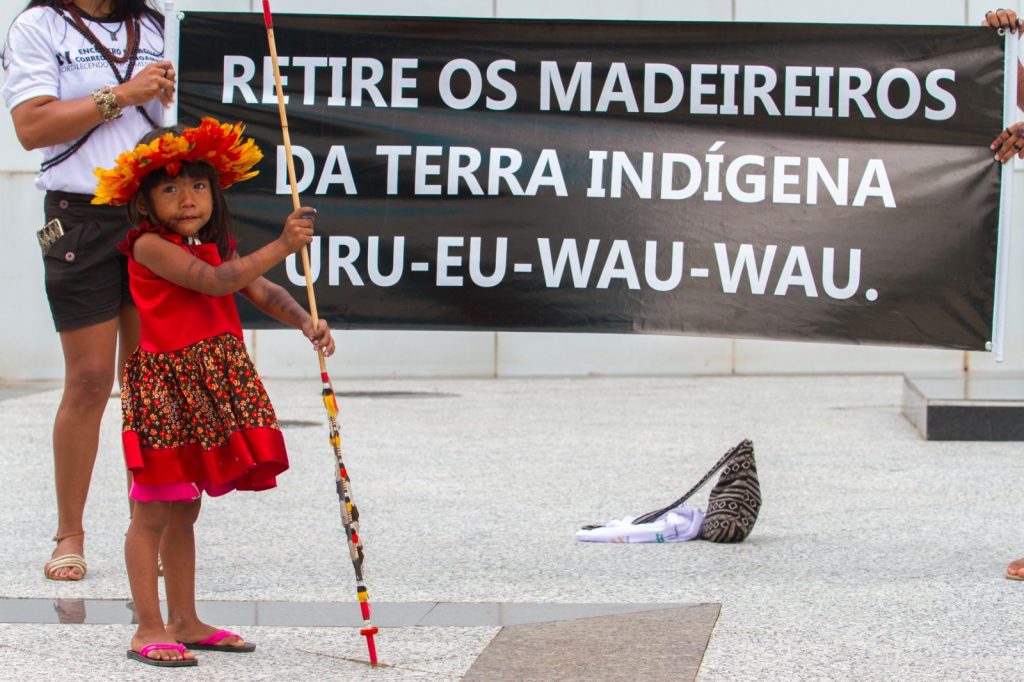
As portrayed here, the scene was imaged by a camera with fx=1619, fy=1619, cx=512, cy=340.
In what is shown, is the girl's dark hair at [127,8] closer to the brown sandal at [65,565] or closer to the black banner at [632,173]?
the black banner at [632,173]

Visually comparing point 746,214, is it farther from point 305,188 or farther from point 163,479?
point 163,479

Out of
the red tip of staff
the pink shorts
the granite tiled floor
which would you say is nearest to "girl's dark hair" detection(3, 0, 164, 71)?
the pink shorts

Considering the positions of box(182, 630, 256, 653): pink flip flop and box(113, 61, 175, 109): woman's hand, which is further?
box(113, 61, 175, 109): woman's hand

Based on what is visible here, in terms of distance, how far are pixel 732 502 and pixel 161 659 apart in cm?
243

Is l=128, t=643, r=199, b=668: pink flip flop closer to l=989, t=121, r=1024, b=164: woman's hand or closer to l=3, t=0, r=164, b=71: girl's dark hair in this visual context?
l=3, t=0, r=164, b=71: girl's dark hair

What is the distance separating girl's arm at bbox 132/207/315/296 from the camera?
4.09 metres

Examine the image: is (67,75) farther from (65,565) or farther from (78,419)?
(65,565)

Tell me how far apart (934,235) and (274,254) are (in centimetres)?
264

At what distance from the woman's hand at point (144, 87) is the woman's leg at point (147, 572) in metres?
1.42

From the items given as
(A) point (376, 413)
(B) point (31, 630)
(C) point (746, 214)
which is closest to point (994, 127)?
(C) point (746, 214)

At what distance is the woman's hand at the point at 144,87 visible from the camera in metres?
5.07

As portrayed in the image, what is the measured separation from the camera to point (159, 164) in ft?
14.0

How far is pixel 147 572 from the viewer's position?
4.27 meters

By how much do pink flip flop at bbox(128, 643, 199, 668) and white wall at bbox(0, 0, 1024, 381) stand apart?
9204 mm
